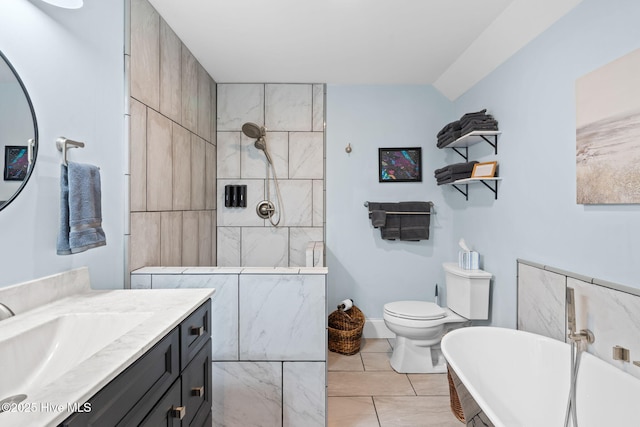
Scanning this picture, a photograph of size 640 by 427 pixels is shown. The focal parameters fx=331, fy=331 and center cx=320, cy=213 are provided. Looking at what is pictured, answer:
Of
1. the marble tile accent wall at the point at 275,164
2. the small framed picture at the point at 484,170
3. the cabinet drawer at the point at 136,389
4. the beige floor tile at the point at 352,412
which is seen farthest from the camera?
the marble tile accent wall at the point at 275,164

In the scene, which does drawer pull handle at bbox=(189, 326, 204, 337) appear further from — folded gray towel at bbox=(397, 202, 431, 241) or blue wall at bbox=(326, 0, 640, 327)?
folded gray towel at bbox=(397, 202, 431, 241)

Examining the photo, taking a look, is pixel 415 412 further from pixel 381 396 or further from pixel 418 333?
pixel 418 333

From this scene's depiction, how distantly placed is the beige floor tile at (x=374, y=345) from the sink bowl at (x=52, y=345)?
7.68 feet

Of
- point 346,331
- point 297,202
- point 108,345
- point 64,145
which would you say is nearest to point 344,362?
point 346,331

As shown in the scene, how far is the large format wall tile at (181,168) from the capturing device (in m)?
2.29

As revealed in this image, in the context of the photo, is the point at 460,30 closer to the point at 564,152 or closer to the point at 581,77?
the point at 581,77

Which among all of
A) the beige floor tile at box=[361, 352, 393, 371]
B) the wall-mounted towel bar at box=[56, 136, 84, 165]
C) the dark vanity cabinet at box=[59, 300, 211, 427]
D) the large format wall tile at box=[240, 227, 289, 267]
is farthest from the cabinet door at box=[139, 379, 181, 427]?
the large format wall tile at box=[240, 227, 289, 267]

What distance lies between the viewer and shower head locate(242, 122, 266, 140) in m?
2.96

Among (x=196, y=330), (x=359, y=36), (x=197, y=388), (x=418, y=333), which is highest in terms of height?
(x=359, y=36)

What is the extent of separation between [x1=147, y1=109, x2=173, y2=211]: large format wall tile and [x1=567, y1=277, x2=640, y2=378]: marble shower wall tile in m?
2.31

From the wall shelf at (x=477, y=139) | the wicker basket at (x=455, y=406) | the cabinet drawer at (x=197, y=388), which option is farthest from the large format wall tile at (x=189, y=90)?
the wicker basket at (x=455, y=406)

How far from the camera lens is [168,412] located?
1086 mm

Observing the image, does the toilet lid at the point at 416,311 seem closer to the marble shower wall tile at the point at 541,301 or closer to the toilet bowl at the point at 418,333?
the toilet bowl at the point at 418,333

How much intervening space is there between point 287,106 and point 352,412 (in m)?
2.65
